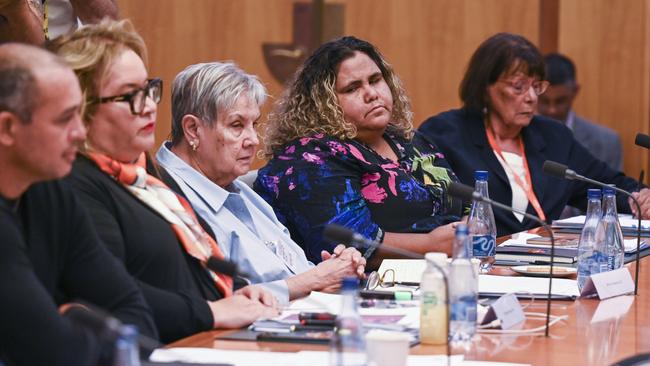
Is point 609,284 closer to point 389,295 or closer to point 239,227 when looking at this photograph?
point 389,295

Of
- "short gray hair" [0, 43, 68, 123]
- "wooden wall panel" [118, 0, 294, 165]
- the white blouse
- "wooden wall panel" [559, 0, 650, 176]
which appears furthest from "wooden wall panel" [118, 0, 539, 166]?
"short gray hair" [0, 43, 68, 123]

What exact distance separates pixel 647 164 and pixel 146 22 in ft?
9.94

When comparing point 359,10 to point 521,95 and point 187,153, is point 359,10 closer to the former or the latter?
point 521,95

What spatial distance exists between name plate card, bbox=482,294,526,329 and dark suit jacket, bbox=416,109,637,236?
2.22m

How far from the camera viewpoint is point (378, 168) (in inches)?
157

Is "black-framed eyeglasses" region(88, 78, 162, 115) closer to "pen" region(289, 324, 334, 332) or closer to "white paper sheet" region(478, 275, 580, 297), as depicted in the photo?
"pen" region(289, 324, 334, 332)

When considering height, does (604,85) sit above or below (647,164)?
above

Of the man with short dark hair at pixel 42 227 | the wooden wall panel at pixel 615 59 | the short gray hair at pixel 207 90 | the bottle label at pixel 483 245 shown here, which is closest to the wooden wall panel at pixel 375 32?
the wooden wall panel at pixel 615 59

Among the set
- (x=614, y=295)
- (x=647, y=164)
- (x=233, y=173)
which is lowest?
(x=647, y=164)

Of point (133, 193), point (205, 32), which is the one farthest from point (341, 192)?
point (205, 32)

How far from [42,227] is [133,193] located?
21.6 inches

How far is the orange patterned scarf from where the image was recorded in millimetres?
2694

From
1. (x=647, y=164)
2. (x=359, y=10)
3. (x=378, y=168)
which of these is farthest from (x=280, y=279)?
(x=647, y=164)

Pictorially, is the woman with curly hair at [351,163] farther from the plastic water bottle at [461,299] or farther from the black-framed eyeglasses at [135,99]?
the plastic water bottle at [461,299]
